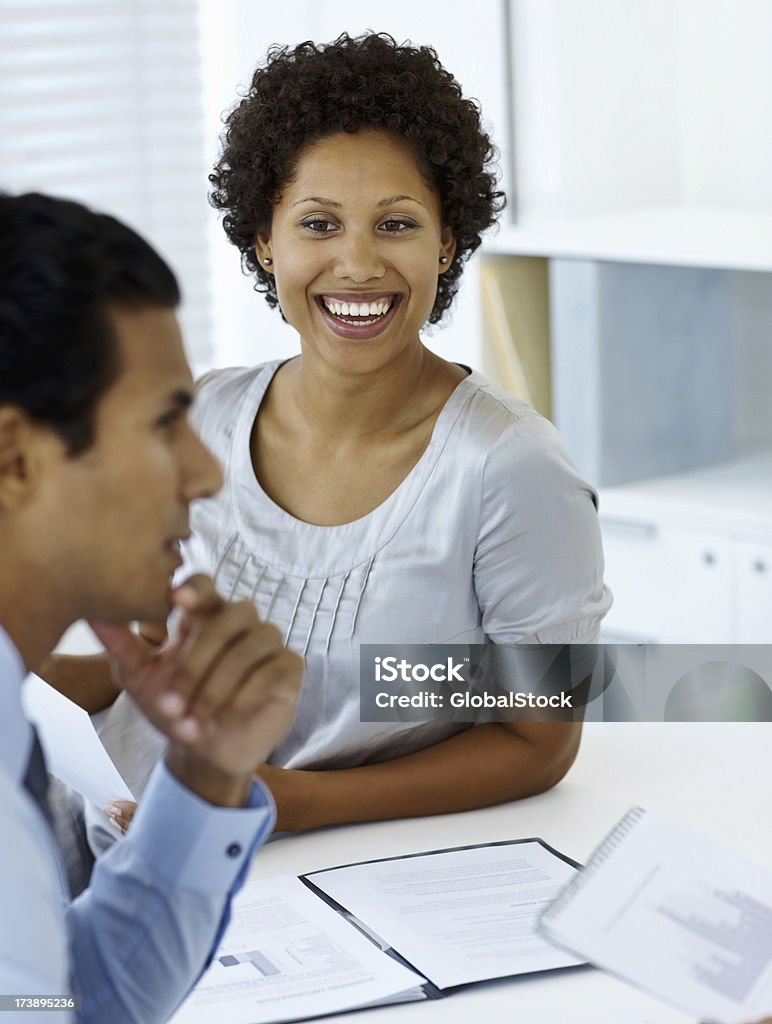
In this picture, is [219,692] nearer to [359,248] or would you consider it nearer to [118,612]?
[118,612]

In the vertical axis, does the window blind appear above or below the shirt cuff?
above

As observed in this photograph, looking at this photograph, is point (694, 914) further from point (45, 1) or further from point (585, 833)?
point (45, 1)

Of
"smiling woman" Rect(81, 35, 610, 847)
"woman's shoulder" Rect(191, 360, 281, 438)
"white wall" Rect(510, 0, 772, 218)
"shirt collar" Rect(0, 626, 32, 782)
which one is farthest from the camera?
"white wall" Rect(510, 0, 772, 218)

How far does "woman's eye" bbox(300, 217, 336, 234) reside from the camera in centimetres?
176

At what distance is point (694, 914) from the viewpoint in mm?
1079

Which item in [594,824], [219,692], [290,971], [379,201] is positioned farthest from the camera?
[379,201]

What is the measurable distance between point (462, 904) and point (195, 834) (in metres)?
0.38

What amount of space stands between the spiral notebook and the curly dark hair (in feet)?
3.06

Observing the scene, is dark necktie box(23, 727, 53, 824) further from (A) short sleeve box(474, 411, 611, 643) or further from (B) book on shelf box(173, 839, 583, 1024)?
(A) short sleeve box(474, 411, 611, 643)

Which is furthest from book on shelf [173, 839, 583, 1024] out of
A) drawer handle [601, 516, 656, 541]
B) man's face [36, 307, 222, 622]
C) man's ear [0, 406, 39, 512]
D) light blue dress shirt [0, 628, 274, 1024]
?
drawer handle [601, 516, 656, 541]

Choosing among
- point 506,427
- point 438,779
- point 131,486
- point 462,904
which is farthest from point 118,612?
point 506,427

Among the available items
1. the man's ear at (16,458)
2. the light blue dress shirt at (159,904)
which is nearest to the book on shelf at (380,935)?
the light blue dress shirt at (159,904)

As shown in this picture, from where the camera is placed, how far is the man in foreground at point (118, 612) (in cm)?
81

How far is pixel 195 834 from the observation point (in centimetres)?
102
